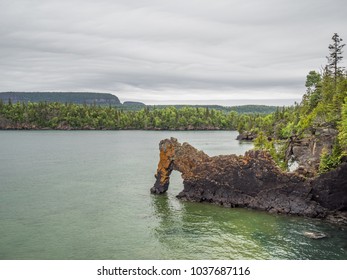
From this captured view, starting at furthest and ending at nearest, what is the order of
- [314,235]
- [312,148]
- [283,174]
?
[312,148], [283,174], [314,235]

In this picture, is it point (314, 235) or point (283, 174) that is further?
point (283, 174)

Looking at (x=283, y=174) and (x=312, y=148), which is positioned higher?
(x=312, y=148)

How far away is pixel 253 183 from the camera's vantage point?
43.6 m

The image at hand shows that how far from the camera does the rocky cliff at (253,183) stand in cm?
3991

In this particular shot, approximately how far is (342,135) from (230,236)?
16.8m

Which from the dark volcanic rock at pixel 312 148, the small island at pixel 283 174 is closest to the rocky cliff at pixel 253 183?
the small island at pixel 283 174

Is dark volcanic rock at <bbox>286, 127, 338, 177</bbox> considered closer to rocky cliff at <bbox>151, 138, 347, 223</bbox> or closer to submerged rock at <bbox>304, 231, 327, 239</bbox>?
rocky cliff at <bbox>151, 138, 347, 223</bbox>

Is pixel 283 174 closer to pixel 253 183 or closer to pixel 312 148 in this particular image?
pixel 253 183

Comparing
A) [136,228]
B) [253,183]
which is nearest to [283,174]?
[253,183]

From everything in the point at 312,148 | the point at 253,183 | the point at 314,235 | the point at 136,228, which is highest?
the point at 312,148

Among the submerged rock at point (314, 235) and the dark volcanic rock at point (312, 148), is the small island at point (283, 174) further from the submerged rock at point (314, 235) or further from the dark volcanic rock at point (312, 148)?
the submerged rock at point (314, 235)

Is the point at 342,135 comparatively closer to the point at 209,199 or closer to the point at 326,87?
the point at 209,199

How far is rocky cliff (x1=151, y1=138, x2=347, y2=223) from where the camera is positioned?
131 ft

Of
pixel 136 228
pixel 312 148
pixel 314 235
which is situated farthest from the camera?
pixel 312 148
